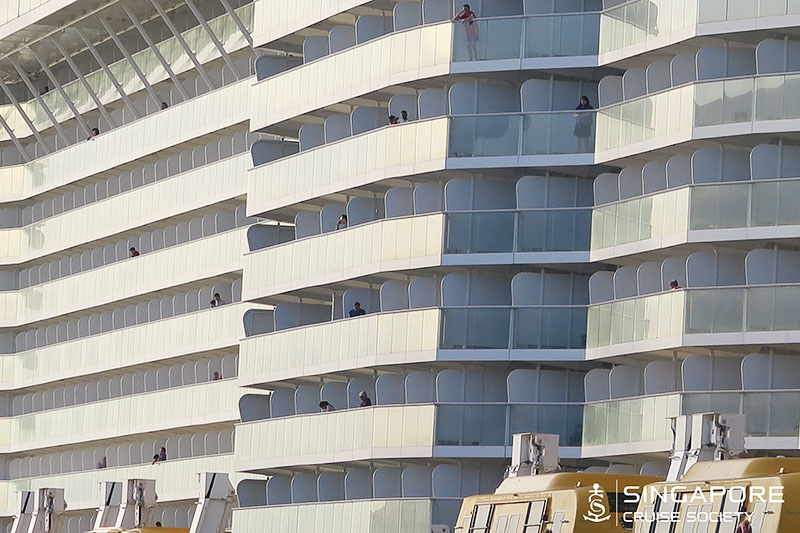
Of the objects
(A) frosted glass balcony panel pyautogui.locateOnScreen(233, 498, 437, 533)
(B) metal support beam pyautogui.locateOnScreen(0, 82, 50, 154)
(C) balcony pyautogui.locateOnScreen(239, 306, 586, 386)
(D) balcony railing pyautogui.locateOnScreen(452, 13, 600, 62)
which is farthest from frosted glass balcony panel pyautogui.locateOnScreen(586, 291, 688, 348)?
(B) metal support beam pyautogui.locateOnScreen(0, 82, 50, 154)

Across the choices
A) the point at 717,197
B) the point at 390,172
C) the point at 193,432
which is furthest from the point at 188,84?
the point at 717,197

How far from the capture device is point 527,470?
53375 millimetres

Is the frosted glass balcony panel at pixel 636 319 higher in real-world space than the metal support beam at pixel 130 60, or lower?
lower

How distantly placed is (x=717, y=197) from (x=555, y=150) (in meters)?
7.78

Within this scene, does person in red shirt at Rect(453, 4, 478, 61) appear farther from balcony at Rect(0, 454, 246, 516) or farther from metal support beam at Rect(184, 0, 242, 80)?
balcony at Rect(0, 454, 246, 516)

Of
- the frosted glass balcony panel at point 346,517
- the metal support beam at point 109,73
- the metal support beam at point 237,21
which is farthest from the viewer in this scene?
the metal support beam at point 109,73

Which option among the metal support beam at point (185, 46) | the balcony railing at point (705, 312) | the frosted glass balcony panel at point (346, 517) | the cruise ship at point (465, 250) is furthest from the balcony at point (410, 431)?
the metal support beam at point (185, 46)

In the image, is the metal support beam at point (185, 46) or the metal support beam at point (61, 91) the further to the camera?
the metal support beam at point (61, 91)

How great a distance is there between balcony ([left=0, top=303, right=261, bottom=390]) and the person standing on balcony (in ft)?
73.6

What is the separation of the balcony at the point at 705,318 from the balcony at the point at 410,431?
3.35 m

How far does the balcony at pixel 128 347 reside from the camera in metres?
93.9

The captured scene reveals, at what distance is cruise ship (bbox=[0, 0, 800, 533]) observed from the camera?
211 feet

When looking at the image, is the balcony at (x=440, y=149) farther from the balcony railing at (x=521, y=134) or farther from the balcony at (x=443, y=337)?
the balcony at (x=443, y=337)

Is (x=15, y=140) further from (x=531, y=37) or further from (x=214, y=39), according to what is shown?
(x=531, y=37)
